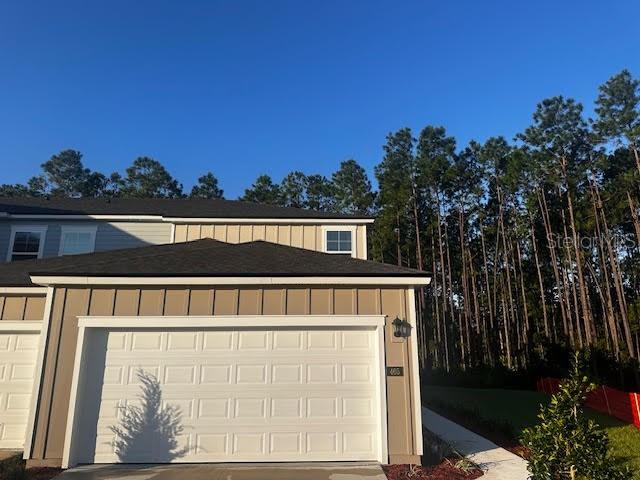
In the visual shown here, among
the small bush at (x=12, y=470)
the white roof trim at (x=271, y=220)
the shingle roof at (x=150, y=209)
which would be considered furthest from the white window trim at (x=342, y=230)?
the small bush at (x=12, y=470)

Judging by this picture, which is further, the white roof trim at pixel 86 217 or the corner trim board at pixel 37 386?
the white roof trim at pixel 86 217

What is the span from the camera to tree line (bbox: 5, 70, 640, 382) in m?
26.4

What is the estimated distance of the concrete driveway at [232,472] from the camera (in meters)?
6.36

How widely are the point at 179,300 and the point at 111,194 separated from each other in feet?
157

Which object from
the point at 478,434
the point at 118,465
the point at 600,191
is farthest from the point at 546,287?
the point at 118,465

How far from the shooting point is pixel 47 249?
46.4 feet

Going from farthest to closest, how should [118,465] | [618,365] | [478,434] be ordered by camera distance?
[618,365]
[478,434]
[118,465]

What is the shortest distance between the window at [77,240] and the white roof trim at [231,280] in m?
7.11

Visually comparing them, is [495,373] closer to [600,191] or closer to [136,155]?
[600,191]

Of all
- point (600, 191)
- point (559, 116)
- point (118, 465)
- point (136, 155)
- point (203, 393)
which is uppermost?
point (136, 155)

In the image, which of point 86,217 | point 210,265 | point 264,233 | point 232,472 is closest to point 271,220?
point 264,233

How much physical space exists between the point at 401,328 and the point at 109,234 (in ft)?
35.7

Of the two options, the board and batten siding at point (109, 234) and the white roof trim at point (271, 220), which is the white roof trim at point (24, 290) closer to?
the board and batten siding at point (109, 234)

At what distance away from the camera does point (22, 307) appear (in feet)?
27.8
